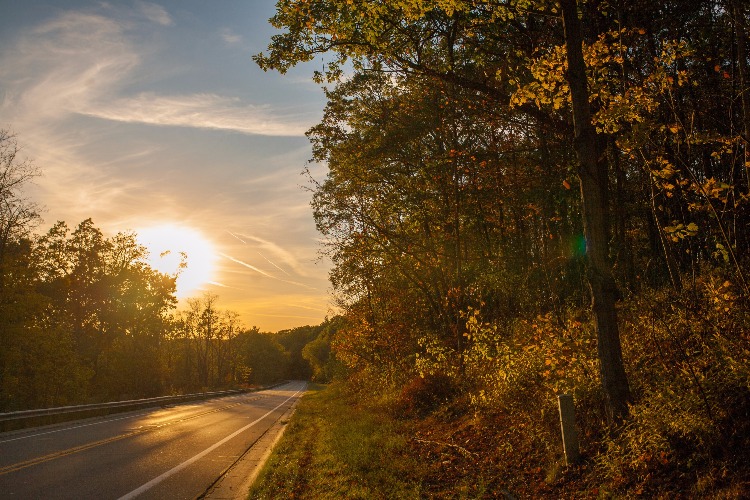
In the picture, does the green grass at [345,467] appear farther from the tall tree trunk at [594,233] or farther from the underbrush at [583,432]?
Result: the tall tree trunk at [594,233]

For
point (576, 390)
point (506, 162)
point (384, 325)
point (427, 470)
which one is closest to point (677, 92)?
point (506, 162)

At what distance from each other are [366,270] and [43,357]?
21.1 m

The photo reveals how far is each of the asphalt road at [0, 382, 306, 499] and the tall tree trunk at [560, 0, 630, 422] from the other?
6.17 metres

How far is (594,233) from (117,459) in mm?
9539

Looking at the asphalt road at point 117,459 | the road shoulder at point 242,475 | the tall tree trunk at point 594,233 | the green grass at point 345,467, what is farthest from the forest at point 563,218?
the asphalt road at point 117,459

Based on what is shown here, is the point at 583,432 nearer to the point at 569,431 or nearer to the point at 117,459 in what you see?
the point at 569,431

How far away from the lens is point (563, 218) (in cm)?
1528

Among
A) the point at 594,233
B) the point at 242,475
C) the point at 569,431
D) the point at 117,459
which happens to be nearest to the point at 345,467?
the point at 242,475

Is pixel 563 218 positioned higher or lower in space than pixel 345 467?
higher

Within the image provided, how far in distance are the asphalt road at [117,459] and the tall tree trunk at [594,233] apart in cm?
617

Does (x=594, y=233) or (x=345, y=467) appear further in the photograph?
(x=345, y=467)

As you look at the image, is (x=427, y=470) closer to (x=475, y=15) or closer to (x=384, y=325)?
(x=475, y=15)

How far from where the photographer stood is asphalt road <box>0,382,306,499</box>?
22.9 ft

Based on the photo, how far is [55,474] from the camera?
7.81 meters
